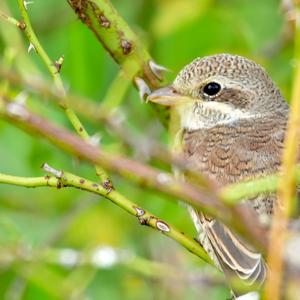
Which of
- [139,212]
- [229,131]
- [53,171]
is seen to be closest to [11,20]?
[53,171]

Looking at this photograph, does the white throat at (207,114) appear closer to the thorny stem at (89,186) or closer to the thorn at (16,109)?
the thorny stem at (89,186)

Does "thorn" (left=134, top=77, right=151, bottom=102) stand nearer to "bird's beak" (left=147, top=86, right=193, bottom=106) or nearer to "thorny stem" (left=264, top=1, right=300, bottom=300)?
"bird's beak" (left=147, top=86, right=193, bottom=106)

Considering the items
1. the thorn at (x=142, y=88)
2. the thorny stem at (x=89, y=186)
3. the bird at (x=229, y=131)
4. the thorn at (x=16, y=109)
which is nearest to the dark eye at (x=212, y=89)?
the bird at (x=229, y=131)

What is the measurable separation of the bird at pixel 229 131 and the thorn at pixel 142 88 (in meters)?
0.03

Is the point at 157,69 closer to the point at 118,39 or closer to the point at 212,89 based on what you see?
the point at 118,39

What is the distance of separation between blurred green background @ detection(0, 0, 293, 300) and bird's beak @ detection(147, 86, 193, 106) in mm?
416

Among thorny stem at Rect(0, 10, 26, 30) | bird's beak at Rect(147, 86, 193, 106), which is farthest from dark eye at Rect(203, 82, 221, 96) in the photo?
thorny stem at Rect(0, 10, 26, 30)

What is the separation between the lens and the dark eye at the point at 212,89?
16.6 ft

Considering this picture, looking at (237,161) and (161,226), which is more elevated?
(237,161)

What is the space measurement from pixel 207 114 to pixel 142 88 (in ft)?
2.19

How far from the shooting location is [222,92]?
5.07 meters

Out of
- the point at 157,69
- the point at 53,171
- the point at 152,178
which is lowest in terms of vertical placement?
the point at 152,178

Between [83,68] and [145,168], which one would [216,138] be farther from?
[145,168]

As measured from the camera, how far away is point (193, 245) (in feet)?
12.0
